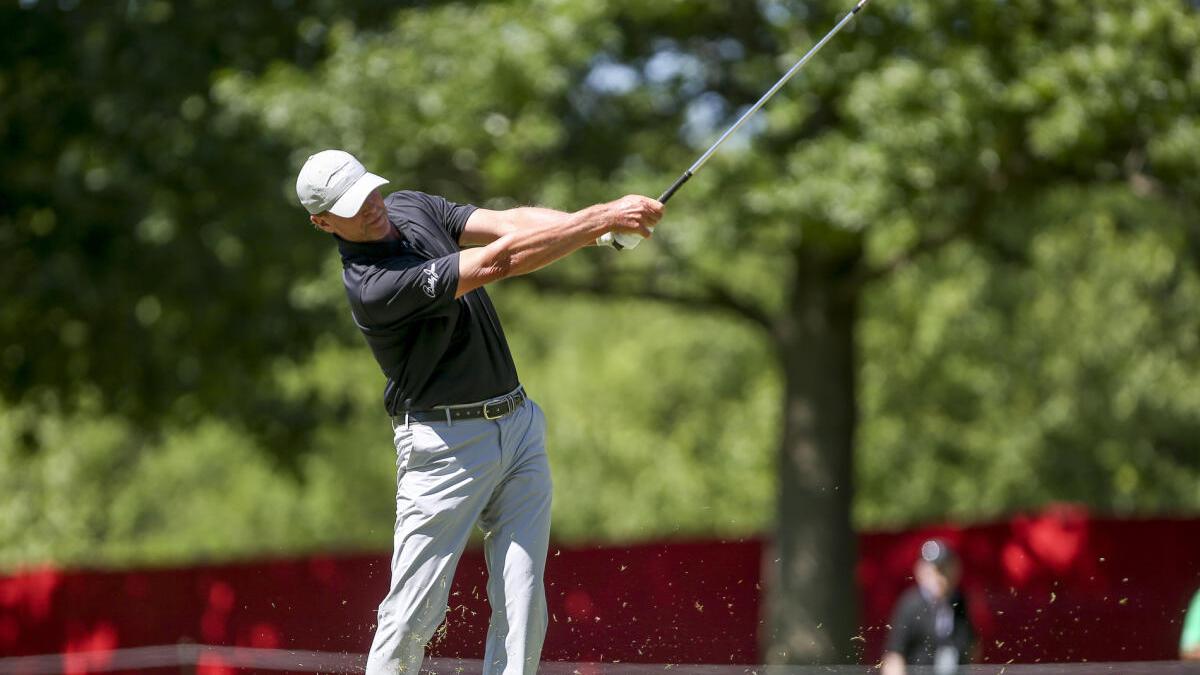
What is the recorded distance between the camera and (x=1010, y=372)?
94.3 ft

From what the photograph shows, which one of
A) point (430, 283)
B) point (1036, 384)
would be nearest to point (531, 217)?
point (430, 283)

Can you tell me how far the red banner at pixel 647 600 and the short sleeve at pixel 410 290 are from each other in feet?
8.08

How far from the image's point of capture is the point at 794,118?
40.3 ft

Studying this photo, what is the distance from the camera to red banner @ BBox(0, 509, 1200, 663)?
787 cm

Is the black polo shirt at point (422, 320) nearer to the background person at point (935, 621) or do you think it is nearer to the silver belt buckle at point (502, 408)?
the silver belt buckle at point (502, 408)

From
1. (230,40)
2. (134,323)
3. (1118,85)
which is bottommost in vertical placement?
(134,323)

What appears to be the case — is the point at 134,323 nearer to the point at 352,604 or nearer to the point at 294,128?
the point at 294,128

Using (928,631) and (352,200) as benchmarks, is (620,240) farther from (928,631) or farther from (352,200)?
(928,631)

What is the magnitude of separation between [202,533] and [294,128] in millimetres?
25247

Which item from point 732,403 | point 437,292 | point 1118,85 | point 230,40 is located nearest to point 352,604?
point 437,292

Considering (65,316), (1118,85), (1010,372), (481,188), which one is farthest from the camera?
(1010,372)

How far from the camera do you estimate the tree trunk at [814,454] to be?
1421 centimetres

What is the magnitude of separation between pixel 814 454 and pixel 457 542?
980 centimetres

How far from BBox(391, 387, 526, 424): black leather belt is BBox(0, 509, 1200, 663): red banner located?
207 centimetres
